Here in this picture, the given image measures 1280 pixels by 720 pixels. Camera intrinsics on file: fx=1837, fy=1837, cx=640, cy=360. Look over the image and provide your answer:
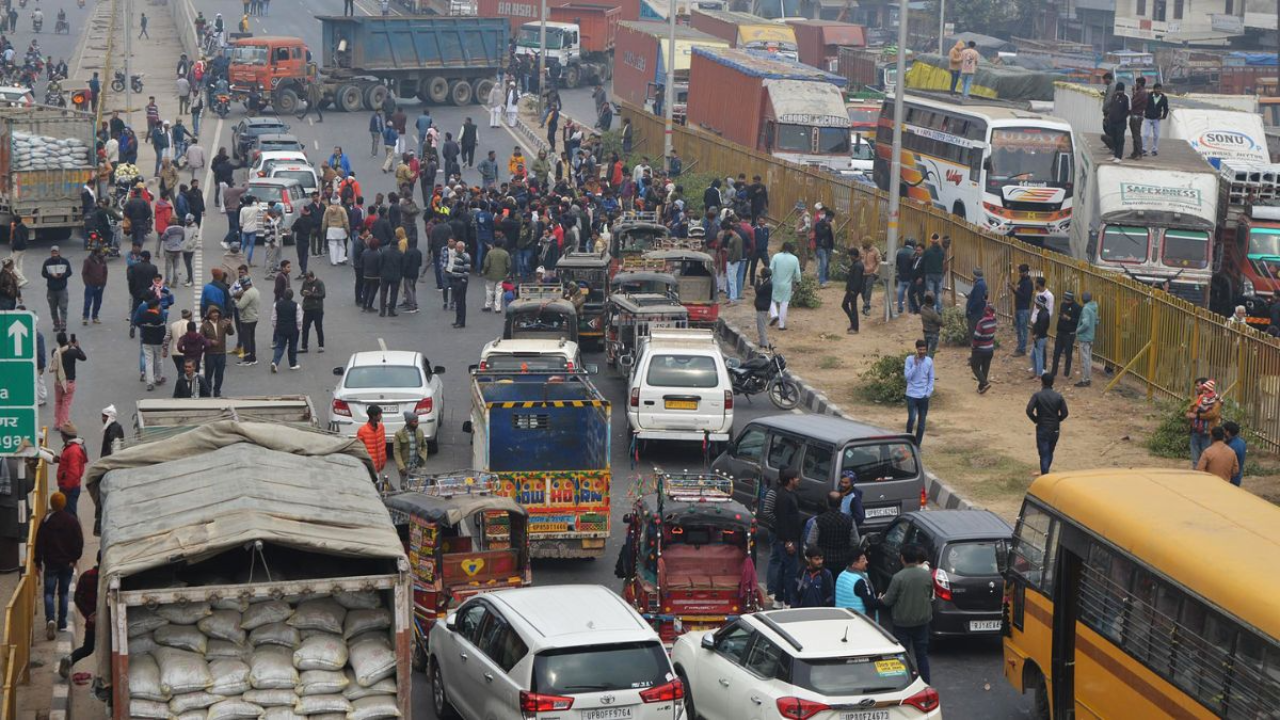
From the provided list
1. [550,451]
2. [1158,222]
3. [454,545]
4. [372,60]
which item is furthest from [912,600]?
[372,60]

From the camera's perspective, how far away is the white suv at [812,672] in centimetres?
1302

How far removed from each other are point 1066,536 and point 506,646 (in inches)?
171

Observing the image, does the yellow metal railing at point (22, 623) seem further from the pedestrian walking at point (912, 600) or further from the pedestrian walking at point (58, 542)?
the pedestrian walking at point (912, 600)

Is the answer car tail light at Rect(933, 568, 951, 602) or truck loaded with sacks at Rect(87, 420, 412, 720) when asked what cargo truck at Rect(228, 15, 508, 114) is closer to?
car tail light at Rect(933, 568, 951, 602)

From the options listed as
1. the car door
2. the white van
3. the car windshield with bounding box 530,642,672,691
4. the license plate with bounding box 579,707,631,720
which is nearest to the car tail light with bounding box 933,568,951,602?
the car door

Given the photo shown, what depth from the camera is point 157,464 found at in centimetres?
1512

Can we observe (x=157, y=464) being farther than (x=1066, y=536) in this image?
Yes

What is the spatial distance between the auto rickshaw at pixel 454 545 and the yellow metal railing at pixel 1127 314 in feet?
38.5

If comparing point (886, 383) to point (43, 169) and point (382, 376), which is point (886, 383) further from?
point (43, 169)

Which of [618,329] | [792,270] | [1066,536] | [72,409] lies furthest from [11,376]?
[792,270]

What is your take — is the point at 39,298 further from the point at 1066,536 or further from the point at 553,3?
the point at 553,3

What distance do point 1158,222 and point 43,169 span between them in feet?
73.9

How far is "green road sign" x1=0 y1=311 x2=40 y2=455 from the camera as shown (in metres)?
15.3

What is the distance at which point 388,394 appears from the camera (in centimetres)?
2359
